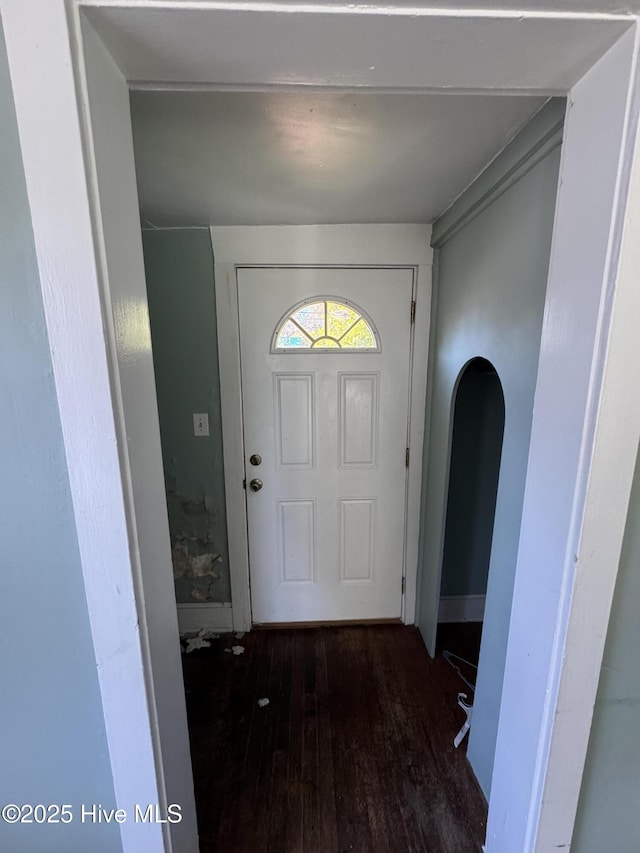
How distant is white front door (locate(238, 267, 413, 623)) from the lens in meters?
1.80

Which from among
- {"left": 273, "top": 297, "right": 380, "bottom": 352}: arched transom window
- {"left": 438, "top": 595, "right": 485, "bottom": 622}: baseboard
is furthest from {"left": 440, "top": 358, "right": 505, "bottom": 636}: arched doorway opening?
{"left": 273, "top": 297, "right": 380, "bottom": 352}: arched transom window

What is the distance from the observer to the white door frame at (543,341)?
0.52m

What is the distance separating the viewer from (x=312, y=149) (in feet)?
3.57

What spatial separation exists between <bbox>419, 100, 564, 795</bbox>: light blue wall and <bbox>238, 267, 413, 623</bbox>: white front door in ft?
1.11

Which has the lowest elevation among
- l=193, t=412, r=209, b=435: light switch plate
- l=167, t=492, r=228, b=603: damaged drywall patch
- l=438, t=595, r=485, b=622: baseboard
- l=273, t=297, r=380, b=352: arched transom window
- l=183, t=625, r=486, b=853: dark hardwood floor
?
l=183, t=625, r=486, b=853: dark hardwood floor

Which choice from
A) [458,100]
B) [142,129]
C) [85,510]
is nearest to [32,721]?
[85,510]

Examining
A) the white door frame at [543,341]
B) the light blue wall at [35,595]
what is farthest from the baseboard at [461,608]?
the light blue wall at [35,595]

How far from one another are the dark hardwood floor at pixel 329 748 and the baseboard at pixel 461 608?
26 centimetres

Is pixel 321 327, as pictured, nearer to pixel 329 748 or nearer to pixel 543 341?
pixel 543 341

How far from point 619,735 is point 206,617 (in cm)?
185

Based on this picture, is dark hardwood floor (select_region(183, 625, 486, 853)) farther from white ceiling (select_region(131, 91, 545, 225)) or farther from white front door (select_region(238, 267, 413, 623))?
white ceiling (select_region(131, 91, 545, 225))

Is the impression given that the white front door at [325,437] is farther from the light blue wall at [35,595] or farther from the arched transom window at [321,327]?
the light blue wall at [35,595]

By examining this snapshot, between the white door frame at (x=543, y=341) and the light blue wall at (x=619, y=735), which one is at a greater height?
the white door frame at (x=543, y=341)

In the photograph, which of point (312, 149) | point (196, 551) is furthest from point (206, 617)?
point (312, 149)
